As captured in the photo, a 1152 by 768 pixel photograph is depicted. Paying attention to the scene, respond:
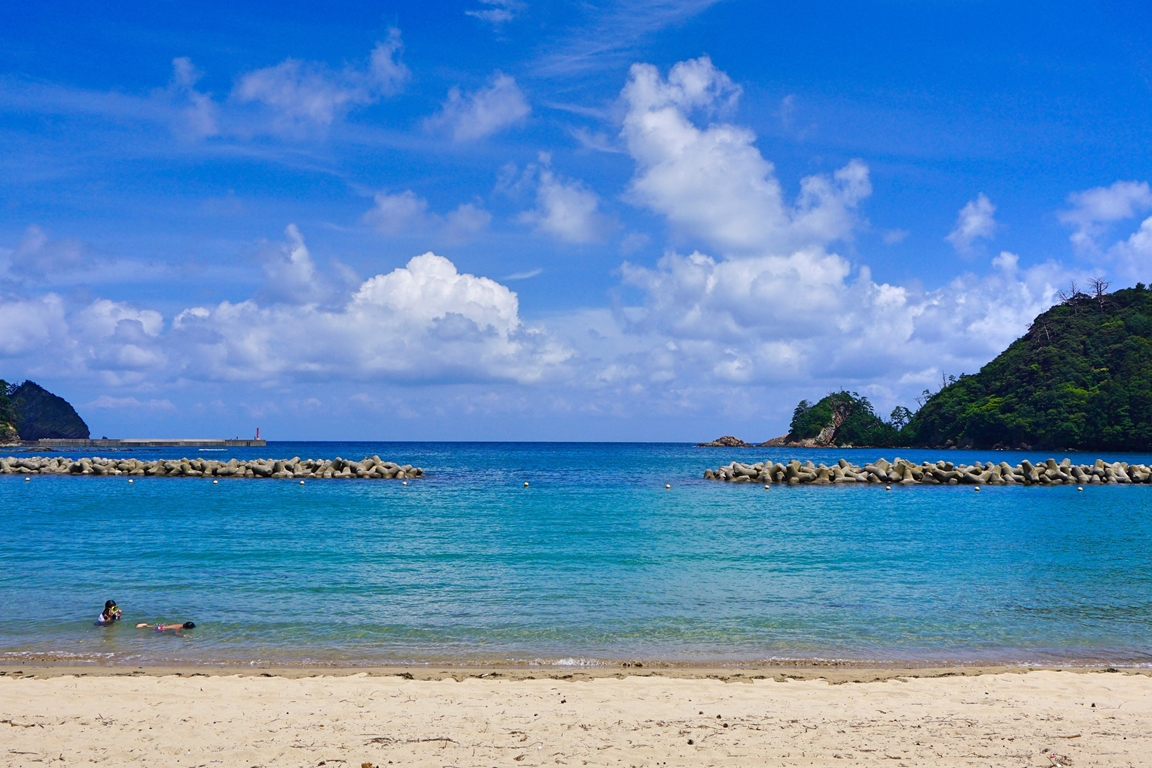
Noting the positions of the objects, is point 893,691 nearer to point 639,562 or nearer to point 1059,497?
point 639,562

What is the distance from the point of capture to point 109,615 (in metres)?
12.5

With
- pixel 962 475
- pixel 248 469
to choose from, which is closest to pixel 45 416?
pixel 248 469

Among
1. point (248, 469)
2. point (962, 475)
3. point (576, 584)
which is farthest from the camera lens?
point (248, 469)

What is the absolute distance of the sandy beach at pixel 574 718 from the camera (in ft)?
22.9

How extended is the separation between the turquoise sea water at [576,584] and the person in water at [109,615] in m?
0.25

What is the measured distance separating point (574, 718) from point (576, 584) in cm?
780

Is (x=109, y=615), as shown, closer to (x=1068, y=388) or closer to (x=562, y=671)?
(x=562, y=671)

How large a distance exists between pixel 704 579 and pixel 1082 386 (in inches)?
3969

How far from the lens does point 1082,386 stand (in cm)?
9606

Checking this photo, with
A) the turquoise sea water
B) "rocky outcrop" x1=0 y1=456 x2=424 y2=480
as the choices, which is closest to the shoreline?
the turquoise sea water

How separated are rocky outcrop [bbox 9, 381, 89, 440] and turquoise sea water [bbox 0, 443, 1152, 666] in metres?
157

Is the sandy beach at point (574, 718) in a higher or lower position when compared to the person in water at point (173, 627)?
higher

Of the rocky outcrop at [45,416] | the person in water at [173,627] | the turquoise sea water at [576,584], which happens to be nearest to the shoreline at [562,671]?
the turquoise sea water at [576,584]

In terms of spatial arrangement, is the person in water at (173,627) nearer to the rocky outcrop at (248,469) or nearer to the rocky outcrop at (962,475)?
the rocky outcrop at (248,469)
